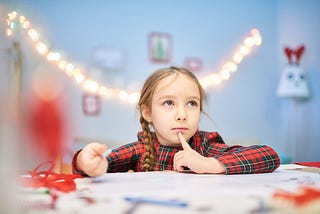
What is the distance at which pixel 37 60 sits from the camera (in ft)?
6.95

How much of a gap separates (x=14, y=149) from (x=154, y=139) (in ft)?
2.20

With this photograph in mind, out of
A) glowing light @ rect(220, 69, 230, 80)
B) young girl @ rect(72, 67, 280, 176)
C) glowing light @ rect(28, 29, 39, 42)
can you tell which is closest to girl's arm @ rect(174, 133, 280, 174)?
young girl @ rect(72, 67, 280, 176)

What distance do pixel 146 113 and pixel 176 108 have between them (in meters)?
0.16

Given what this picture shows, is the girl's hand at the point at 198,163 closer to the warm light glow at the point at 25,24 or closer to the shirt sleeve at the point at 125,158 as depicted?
the shirt sleeve at the point at 125,158

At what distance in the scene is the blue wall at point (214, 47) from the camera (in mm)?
2303

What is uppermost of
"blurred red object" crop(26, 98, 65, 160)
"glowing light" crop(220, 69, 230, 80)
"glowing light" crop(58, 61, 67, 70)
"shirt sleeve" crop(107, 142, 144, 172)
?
Result: "glowing light" crop(58, 61, 67, 70)

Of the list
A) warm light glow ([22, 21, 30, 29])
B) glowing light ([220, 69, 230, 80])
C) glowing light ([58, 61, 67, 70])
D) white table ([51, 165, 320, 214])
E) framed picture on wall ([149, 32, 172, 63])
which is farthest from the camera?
glowing light ([220, 69, 230, 80])

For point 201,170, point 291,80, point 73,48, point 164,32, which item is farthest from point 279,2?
point 201,170

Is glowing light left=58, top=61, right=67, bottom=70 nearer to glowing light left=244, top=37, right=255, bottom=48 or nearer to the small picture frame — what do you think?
the small picture frame

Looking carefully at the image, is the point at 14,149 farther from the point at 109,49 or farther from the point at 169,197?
the point at 109,49

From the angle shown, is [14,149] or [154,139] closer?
[14,149]

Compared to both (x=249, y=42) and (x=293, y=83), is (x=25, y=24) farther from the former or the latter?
(x=293, y=83)

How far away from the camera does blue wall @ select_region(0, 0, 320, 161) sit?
2.30 metres

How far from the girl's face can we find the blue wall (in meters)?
1.37
